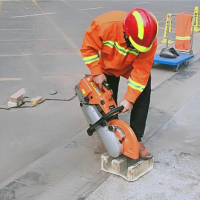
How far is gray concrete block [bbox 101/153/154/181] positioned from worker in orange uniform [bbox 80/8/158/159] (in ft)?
0.38

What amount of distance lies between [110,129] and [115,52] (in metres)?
0.75

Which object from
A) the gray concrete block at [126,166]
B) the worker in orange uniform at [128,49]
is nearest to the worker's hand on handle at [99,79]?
the worker in orange uniform at [128,49]

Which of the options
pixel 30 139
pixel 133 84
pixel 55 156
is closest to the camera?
pixel 133 84

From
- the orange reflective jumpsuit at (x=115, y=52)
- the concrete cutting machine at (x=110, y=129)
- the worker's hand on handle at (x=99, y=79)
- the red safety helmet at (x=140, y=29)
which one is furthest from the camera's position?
the worker's hand on handle at (x=99, y=79)

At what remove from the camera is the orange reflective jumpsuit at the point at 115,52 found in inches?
123

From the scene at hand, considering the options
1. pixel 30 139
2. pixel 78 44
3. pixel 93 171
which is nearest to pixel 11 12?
pixel 78 44

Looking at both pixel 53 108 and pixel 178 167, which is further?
pixel 53 108

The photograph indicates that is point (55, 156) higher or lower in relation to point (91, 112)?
lower

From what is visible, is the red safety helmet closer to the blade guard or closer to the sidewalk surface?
the blade guard

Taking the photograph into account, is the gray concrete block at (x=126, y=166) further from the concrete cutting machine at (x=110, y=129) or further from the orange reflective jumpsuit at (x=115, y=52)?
the orange reflective jumpsuit at (x=115, y=52)

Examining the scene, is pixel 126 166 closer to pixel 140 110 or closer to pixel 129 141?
pixel 129 141

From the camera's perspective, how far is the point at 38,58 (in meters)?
7.98

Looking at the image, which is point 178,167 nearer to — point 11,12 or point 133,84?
point 133,84

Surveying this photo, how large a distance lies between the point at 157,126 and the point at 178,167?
40.6 inches
